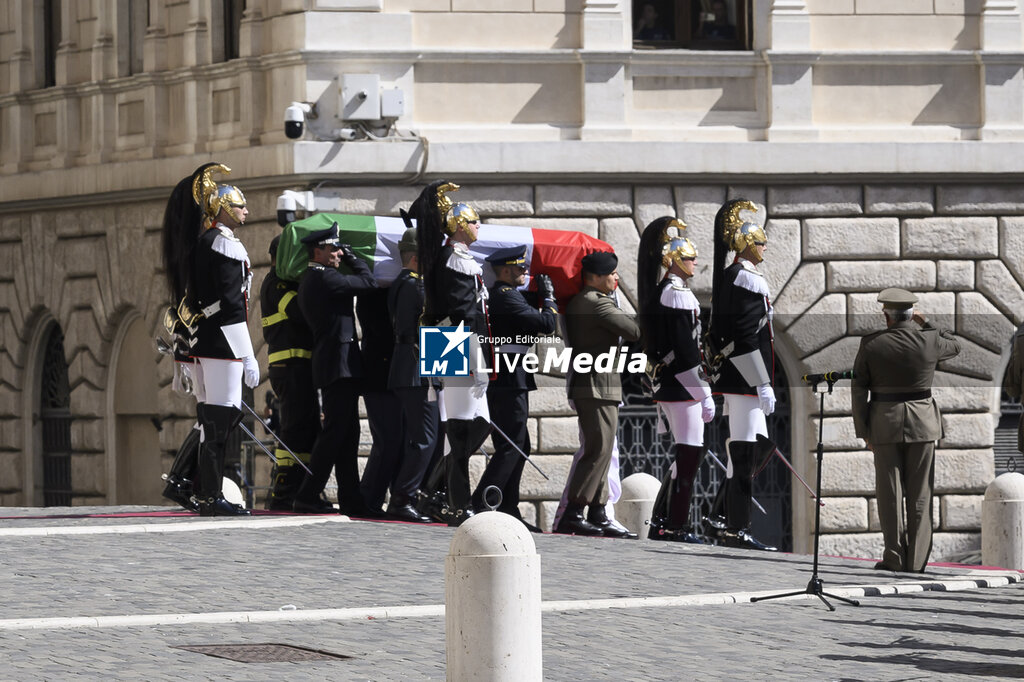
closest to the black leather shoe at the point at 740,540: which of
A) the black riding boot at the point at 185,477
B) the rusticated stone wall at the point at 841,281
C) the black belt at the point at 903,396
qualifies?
the black belt at the point at 903,396

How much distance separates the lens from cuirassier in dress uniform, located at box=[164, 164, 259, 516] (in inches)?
577

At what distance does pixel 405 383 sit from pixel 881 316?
6880 mm

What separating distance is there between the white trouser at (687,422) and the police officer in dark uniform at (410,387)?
1687 mm

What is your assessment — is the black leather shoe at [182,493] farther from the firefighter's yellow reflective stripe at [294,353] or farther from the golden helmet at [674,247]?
the golden helmet at [674,247]

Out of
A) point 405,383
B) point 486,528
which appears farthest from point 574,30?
point 486,528

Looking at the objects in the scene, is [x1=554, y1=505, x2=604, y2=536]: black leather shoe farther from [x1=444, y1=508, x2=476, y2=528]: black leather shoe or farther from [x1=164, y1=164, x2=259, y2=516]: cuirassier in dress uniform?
[x1=164, y1=164, x2=259, y2=516]: cuirassier in dress uniform

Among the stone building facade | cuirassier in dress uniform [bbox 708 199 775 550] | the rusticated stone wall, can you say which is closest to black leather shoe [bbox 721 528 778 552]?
cuirassier in dress uniform [bbox 708 199 775 550]

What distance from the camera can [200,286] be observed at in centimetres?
1470

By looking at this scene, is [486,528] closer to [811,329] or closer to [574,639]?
[574,639]

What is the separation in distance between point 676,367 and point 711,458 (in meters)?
5.35

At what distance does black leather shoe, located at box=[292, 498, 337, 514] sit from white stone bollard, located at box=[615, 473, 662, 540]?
235cm

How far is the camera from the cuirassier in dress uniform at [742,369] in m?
15.4

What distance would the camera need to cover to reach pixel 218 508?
48.8 ft

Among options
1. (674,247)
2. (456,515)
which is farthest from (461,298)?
(674,247)
